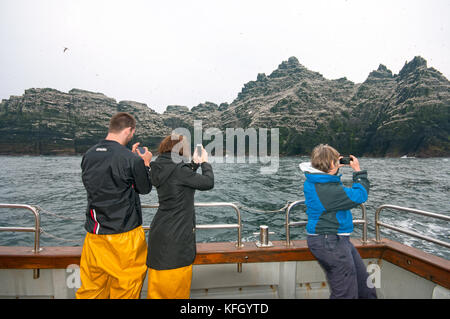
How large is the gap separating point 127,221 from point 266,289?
208 centimetres

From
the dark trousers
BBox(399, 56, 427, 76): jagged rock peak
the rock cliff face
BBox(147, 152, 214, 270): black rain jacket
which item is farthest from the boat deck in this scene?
BBox(399, 56, 427, 76): jagged rock peak

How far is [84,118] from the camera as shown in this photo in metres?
126

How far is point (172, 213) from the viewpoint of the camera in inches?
74.4

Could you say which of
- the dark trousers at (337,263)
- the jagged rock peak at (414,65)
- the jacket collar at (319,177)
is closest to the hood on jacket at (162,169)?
the jacket collar at (319,177)

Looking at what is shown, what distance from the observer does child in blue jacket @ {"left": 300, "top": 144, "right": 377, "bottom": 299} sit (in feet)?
6.55

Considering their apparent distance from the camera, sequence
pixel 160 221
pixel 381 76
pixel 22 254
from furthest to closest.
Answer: pixel 381 76
pixel 22 254
pixel 160 221

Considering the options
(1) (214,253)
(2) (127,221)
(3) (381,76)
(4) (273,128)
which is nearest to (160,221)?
(2) (127,221)

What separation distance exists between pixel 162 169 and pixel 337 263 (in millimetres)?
1812

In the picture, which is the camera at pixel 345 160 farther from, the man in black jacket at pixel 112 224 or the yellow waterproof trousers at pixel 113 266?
the yellow waterproof trousers at pixel 113 266

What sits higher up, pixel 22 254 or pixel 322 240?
pixel 322 240

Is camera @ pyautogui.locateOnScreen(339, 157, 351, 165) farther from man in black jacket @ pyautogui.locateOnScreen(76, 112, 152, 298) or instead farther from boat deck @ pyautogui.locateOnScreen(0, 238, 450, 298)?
man in black jacket @ pyautogui.locateOnScreen(76, 112, 152, 298)

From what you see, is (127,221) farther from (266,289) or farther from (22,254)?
(266,289)

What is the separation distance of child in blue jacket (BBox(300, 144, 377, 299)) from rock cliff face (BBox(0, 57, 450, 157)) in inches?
4078

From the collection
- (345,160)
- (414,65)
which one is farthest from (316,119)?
(345,160)
